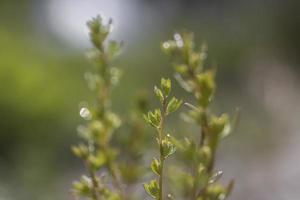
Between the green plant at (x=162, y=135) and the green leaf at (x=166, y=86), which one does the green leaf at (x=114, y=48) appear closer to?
the green plant at (x=162, y=135)

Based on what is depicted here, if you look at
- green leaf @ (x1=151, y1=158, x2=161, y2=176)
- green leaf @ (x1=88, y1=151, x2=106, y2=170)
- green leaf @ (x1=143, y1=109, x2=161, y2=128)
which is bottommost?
green leaf @ (x1=151, y1=158, x2=161, y2=176)

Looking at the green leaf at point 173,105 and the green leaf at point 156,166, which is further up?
the green leaf at point 173,105

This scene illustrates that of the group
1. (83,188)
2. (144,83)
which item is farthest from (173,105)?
(144,83)

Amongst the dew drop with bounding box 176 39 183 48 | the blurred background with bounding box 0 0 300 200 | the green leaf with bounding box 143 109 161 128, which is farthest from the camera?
the blurred background with bounding box 0 0 300 200

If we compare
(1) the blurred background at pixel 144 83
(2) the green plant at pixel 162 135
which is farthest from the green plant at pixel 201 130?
(1) the blurred background at pixel 144 83

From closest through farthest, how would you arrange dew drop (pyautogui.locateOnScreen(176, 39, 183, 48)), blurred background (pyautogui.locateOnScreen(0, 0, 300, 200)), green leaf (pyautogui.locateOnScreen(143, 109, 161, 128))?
1. green leaf (pyautogui.locateOnScreen(143, 109, 161, 128))
2. dew drop (pyautogui.locateOnScreen(176, 39, 183, 48))
3. blurred background (pyautogui.locateOnScreen(0, 0, 300, 200))

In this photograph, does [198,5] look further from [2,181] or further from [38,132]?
[2,181]

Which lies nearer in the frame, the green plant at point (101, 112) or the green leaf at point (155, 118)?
the green leaf at point (155, 118)

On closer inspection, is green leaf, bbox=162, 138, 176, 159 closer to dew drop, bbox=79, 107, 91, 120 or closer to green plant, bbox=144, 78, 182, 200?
green plant, bbox=144, 78, 182, 200

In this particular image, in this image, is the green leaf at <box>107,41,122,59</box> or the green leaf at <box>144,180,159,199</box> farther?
the green leaf at <box>107,41,122,59</box>

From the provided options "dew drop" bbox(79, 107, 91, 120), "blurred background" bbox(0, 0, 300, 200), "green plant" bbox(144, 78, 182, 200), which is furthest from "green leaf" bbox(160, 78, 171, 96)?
"blurred background" bbox(0, 0, 300, 200)
